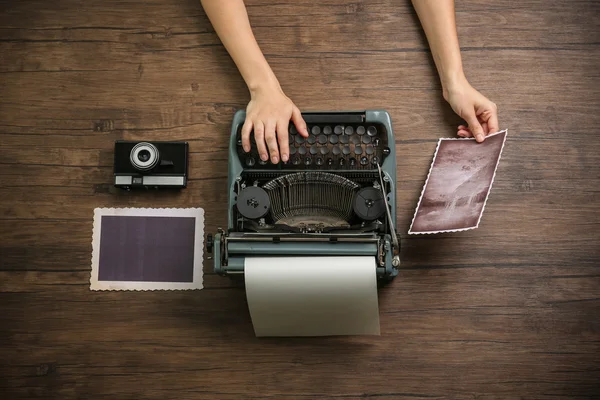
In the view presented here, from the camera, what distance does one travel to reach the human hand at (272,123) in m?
1.46

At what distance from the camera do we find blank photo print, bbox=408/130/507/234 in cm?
143

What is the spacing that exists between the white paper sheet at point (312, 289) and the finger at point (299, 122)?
367 millimetres

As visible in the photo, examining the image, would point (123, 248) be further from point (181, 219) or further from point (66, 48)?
point (66, 48)

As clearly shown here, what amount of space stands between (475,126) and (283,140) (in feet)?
1.72

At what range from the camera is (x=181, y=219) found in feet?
5.26

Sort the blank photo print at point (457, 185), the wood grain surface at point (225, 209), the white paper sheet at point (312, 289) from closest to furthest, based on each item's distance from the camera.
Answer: the white paper sheet at point (312, 289) → the blank photo print at point (457, 185) → the wood grain surface at point (225, 209)

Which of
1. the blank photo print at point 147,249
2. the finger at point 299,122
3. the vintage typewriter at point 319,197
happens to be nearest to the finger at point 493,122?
the vintage typewriter at point 319,197

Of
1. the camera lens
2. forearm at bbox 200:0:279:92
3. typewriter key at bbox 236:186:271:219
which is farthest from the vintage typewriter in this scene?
the camera lens

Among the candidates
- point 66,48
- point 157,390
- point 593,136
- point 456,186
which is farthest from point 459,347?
point 66,48

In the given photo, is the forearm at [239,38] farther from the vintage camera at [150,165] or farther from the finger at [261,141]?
the vintage camera at [150,165]

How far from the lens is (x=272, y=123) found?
Result: 148 cm

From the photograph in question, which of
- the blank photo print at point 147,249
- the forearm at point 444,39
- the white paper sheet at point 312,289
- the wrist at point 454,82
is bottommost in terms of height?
the white paper sheet at point 312,289

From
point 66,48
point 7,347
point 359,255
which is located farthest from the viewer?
point 66,48

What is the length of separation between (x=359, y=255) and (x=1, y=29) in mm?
1319
